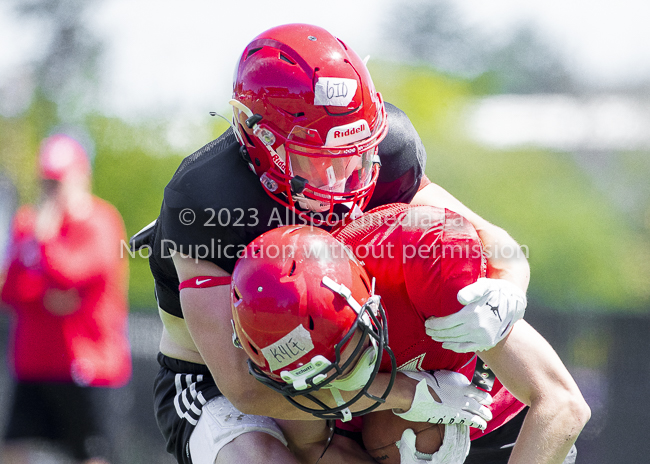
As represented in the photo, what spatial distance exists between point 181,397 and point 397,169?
896 millimetres

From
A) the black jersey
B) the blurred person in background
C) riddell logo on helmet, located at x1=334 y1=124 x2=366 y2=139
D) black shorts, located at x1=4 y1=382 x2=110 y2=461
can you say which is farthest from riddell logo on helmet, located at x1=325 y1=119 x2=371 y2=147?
black shorts, located at x1=4 y1=382 x2=110 y2=461

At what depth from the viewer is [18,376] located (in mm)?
3098

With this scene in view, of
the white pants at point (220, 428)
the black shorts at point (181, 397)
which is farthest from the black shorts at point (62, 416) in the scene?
the white pants at point (220, 428)

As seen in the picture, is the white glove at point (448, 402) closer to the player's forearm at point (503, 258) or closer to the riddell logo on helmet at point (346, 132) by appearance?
the player's forearm at point (503, 258)

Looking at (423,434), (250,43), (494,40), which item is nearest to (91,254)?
(250,43)

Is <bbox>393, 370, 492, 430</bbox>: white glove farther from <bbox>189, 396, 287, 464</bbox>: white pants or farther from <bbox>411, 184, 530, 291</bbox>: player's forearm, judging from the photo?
<bbox>189, 396, 287, 464</bbox>: white pants

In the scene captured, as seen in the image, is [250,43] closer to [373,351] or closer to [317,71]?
[317,71]

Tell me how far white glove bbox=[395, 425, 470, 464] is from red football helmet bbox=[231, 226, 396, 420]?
0.27 metres

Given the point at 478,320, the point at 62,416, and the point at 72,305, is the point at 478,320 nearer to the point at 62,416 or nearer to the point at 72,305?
the point at 72,305

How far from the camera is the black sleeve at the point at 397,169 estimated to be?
1.87m

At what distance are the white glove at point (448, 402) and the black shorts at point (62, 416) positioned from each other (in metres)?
1.98

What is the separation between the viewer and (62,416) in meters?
3.06

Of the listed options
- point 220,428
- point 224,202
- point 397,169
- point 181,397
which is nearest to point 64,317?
point 181,397

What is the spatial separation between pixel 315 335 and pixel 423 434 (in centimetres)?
48
